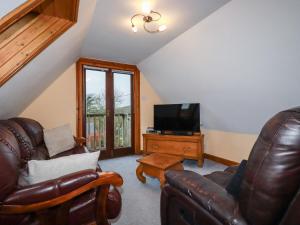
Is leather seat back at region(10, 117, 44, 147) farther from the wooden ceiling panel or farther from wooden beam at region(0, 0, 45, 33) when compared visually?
wooden beam at region(0, 0, 45, 33)

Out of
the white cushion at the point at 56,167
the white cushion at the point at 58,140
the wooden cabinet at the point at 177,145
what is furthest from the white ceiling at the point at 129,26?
the wooden cabinet at the point at 177,145

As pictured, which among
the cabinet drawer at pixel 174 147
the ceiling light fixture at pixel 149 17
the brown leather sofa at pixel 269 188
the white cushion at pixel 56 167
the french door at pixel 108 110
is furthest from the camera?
the french door at pixel 108 110

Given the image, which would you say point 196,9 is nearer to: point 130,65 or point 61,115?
point 130,65

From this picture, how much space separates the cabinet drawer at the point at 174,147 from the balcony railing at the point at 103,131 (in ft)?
2.48

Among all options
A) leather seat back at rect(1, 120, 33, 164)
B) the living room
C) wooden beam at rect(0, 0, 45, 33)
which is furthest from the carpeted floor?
wooden beam at rect(0, 0, 45, 33)

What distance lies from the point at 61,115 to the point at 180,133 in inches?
95.5

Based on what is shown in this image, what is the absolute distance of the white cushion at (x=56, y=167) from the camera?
50.4 inches

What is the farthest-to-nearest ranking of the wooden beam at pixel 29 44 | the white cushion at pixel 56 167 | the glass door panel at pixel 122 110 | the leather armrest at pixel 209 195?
the glass door panel at pixel 122 110 → the wooden beam at pixel 29 44 → the white cushion at pixel 56 167 → the leather armrest at pixel 209 195

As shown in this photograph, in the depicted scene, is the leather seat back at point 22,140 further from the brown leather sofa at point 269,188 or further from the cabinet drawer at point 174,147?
the cabinet drawer at point 174,147

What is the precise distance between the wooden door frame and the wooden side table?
1.75m

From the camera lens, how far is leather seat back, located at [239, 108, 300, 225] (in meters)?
0.81

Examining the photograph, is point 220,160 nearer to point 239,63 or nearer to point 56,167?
point 239,63

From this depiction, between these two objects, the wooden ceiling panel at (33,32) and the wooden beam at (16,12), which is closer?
the wooden beam at (16,12)

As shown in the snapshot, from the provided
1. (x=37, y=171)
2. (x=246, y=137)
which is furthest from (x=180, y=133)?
(x=37, y=171)
